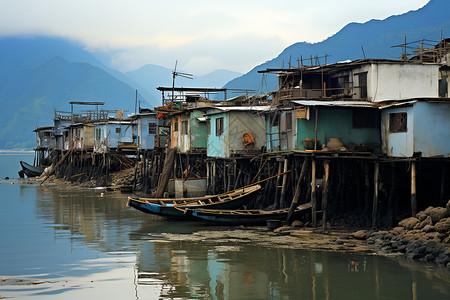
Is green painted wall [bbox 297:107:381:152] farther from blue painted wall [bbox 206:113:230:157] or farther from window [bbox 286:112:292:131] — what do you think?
blue painted wall [bbox 206:113:230:157]

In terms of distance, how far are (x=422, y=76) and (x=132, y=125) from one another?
35.4m

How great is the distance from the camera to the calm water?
52.4 feet

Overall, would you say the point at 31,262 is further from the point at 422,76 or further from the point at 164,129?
the point at 164,129

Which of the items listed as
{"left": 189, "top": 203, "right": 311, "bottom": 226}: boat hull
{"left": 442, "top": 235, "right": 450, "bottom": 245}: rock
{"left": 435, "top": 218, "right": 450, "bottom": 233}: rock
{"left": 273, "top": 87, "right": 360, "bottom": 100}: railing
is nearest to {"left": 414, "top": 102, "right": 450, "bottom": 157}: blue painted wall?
{"left": 435, "top": 218, "right": 450, "bottom": 233}: rock

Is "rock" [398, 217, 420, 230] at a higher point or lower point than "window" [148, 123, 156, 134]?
lower

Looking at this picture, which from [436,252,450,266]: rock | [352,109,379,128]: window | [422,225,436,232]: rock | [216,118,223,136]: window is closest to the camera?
[436,252,450,266]: rock

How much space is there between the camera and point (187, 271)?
60.6 feet

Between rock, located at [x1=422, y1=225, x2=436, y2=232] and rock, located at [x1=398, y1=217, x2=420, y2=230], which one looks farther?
rock, located at [x1=398, y1=217, x2=420, y2=230]

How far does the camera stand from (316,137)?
82.5ft

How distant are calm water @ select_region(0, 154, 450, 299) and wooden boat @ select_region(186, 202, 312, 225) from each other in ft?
2.92

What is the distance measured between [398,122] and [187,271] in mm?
12256

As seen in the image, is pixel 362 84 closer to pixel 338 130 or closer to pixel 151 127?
pixel 338 130

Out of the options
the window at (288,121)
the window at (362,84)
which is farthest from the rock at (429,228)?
the window at (362,84)

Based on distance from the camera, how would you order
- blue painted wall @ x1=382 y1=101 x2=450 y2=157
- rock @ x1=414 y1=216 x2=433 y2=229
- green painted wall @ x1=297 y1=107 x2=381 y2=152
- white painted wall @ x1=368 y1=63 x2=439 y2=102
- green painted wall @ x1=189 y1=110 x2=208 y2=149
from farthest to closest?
green painted wall @ x1=189 y1=110 x2=208 y2=149 → white painted wall @ x1=368 y1=63 x2=439 y2=102 → green painted wall @ x1=297 y1=107 x2=381 y2=152 → blue painted wall @ x1=382 y1=101 x2=450 y2=157 → rock @ x1=414 y1=216 x2=433 y2=229
